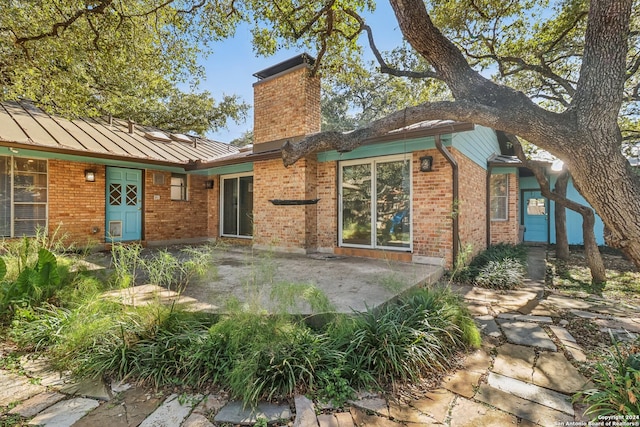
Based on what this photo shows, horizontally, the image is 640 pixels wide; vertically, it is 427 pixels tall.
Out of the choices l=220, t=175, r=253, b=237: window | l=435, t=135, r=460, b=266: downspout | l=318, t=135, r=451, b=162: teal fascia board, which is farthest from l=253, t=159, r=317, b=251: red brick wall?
l=435, t=135, r=460, b=266: downspout

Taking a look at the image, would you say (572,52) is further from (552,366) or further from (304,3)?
(552,366)

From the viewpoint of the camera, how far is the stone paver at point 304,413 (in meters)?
2.08

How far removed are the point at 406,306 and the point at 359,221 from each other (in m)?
3.78

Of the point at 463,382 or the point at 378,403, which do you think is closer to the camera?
the point at 378,403

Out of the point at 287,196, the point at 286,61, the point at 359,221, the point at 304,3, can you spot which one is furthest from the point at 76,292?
the point at 286,61

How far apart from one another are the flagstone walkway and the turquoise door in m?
10.9

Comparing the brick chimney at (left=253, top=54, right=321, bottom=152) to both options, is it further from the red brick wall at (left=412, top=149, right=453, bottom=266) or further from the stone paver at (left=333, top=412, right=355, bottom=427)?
the stone paver at (left=333, top=412, right=355, bottom=427)

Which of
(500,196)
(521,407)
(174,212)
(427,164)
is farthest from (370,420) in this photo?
(500,196)

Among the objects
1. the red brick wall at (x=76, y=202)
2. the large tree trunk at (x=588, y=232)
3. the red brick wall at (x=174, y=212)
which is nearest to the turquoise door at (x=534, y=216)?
the large tree trunk at (x=588, y=232)

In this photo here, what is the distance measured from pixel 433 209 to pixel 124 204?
8525 millimetres

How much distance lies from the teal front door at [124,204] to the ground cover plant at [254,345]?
5703 millimetres

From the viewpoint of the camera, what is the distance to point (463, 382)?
2.59 metres

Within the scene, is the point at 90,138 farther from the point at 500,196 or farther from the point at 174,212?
the point at 500,196

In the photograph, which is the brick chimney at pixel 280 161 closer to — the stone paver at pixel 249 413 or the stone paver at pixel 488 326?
the stone paver at pixel 488 326
